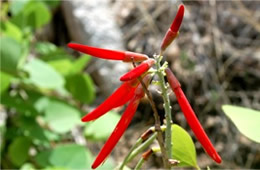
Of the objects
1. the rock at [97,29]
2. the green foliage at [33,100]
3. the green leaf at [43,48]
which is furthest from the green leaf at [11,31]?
the rock at [97,29]

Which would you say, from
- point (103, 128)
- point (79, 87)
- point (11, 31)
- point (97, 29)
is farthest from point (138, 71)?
point (97, 29)

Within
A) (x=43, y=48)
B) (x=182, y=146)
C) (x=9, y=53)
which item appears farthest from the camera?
(x=43, y=48)

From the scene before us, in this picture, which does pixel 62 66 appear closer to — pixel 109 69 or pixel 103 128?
pixel 103 128

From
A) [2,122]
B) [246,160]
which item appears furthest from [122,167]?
[246,160]

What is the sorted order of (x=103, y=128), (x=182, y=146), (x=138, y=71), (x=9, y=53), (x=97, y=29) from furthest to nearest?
1. (x=97, y=29)
2. (x=9, y=53)
3. (x=103, y=128)
4. (x=182, y=146)
5. (x=138, y=71)

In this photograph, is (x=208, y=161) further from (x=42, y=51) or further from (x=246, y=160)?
(x=42, y=51)

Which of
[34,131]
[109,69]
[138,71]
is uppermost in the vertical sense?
[138,71]

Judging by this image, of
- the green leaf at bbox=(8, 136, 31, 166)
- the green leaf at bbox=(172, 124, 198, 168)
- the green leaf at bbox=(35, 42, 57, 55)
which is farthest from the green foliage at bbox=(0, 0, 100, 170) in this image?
the green leaf at bbox=(172, 124, 198, 168)

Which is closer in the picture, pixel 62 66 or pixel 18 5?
pixel 62 66
